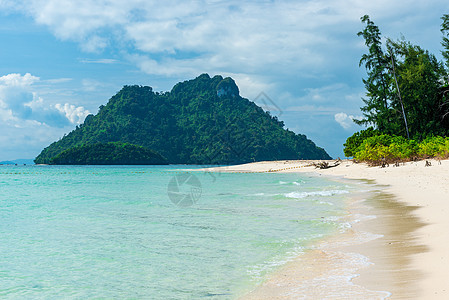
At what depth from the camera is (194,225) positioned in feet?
45.4

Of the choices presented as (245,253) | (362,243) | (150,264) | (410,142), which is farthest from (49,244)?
(410,142)

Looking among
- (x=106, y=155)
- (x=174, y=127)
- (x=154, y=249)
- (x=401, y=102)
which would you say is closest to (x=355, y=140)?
(x=401, y=102)

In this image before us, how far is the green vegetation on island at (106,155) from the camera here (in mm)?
148875

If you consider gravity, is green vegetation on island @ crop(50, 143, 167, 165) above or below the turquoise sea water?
above

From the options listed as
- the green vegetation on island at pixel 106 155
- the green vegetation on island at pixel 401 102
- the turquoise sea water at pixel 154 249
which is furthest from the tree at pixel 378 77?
the green vegetation on island at pixel 106 155

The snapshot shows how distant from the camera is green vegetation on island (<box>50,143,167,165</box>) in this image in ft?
488

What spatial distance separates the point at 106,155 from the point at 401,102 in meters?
121

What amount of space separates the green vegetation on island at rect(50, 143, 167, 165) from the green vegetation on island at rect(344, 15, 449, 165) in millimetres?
104594

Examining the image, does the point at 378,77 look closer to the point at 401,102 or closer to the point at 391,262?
the point at 401,102

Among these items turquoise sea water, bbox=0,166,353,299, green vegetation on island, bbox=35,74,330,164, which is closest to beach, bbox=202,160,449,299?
turquoise sea water, bbox=0,166,353,299

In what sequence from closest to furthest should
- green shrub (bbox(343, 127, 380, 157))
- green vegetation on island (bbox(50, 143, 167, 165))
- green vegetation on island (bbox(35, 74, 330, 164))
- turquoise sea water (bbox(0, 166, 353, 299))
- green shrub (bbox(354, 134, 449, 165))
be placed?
turquoise sea water (bbox(0, 166, 353, 299)), green shrub (bbox(354, 134, 449, 165)), green shrub (bbox(343, 127, 380, 157)), green vegetation on island (bbox(50, 143, 167, 165)), green vegetation on island (bbox(35, 74, 330, 164))

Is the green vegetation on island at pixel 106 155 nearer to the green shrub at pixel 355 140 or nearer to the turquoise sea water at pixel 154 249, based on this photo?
the green shrub at pixel 355 140

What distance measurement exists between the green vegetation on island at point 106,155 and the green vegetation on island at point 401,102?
105 metres

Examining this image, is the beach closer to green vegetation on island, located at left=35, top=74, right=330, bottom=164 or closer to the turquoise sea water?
the turquoise sea water
